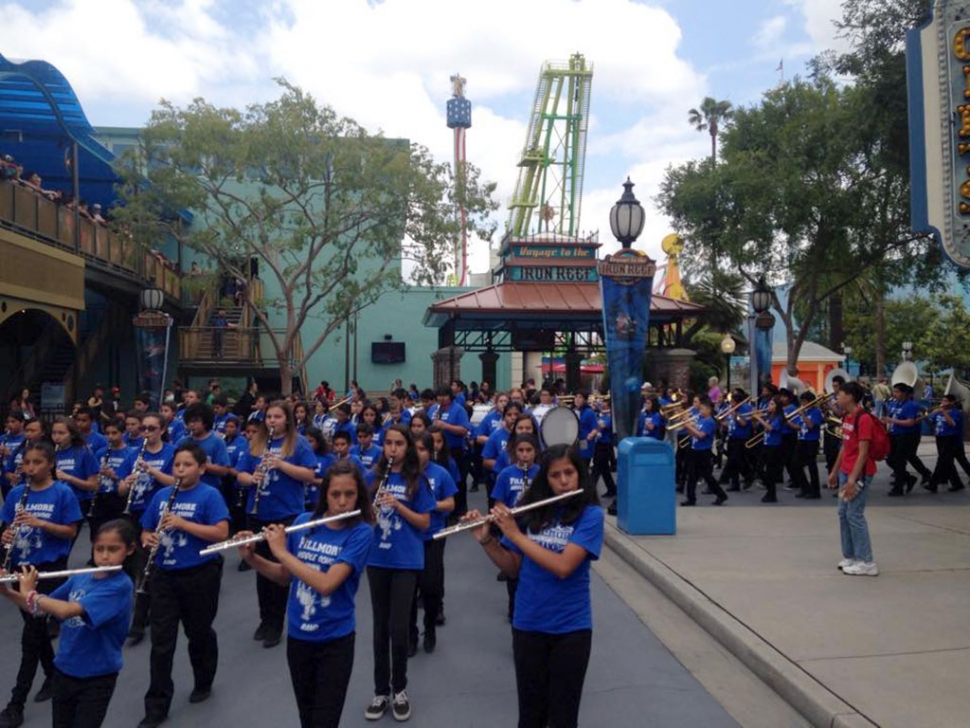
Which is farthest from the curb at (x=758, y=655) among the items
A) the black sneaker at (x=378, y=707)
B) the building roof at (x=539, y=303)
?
the building roof at (x=539, y=303)

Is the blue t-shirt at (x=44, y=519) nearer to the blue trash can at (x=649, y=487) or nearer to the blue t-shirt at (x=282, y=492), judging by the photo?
the blue t-shirt at (x=282, y=492)

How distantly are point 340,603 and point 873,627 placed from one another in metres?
4.32

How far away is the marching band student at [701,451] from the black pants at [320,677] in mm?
9467

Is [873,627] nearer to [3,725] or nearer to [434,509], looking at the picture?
[434,509]

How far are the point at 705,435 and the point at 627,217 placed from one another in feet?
11.4

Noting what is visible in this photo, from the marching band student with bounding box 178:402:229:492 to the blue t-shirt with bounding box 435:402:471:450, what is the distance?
434 centimetres

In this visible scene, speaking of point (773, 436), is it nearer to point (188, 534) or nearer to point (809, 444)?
point (809, 444)

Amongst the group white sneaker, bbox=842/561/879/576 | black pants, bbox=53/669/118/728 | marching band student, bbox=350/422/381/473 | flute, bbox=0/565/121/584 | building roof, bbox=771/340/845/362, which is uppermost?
building roof, bbox=771/340/845/362

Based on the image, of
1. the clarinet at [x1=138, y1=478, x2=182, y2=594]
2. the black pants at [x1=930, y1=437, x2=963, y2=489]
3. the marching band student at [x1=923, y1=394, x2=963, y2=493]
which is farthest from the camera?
the black pants at [x1=930, y1=437, x2=963, y2=489]

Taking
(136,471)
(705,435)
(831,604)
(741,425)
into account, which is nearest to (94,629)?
(136,471)

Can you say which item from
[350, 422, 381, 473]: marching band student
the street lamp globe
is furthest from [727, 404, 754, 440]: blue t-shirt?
[350, 422, 381, 473]: marching band student

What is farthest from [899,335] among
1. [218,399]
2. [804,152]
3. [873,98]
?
[218,399]

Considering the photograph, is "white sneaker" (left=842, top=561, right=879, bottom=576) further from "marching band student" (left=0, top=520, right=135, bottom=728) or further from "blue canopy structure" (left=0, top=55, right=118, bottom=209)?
"blue canopy structure" (left=0, top=55, right=118, bottom=209)

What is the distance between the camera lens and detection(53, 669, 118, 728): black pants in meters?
4.03
